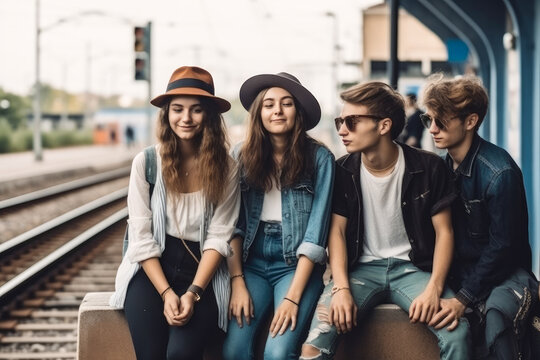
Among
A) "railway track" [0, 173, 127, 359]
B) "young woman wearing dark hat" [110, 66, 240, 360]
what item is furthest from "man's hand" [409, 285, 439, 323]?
"railway track" [0, 173, 127, 359]

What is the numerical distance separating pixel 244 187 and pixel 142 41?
14.2 m

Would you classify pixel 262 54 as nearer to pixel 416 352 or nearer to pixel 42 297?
pixel 42 297

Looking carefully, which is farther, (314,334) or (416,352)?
(416,352)

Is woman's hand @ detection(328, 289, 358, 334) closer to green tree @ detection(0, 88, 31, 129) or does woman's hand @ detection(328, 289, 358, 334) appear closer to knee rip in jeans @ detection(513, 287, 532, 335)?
knee rip in jeans @ detection(513, 287, 532, 335)

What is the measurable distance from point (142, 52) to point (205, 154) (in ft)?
47.9

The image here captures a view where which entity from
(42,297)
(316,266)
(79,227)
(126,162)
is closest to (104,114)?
(126,162)

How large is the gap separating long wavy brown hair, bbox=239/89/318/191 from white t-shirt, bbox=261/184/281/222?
0.03 meters

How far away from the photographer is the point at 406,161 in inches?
134

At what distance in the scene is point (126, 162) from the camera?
3766 centimetres

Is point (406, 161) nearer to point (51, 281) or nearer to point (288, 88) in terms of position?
point (288, 88)

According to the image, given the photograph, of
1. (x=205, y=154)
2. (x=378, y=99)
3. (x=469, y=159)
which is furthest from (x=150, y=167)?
(x=469, y=159)

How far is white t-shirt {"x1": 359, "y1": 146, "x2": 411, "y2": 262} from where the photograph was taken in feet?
11.0

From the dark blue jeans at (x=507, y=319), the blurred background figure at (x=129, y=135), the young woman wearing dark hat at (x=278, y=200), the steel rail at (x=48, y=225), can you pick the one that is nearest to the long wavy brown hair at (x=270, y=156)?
the young woman wearing dark hat at (x=278, y=200)

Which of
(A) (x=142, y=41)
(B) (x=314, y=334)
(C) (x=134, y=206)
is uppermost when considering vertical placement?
(A) (x=142, y=41)
